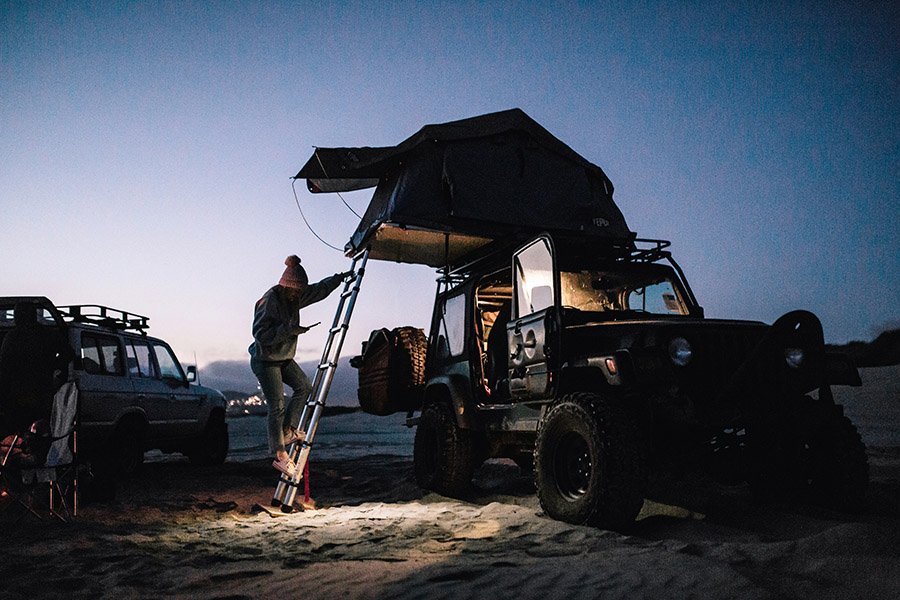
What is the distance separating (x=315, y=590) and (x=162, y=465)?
8796 mm

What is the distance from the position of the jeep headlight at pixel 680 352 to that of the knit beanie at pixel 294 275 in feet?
12.4

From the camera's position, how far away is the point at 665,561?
3.39 metres

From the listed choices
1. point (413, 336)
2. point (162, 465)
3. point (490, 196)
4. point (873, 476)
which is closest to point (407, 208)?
point (490, 196)

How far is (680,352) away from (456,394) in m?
2.68

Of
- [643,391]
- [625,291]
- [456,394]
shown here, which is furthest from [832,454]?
[456,394]

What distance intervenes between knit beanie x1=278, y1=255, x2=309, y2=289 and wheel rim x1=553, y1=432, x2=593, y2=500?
321 cm

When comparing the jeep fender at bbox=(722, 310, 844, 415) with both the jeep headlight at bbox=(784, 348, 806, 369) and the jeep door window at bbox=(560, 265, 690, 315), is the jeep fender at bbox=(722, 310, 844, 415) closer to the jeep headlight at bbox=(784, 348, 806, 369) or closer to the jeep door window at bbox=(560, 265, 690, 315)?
the jeep headlight at bbox=(784, 348, 806, 369)

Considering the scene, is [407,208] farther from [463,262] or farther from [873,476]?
[873,476]

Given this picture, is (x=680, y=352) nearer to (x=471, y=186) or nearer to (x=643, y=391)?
(x=643, y=391)

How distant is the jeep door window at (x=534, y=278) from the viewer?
5.70m

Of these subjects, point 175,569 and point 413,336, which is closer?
point 175,569

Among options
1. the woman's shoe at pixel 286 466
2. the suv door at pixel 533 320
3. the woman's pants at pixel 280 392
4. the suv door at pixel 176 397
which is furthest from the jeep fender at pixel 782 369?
the suv door at pixel 176 397

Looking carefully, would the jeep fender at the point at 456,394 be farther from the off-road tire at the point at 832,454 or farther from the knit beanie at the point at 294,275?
the off-road tire at the point at 832,454

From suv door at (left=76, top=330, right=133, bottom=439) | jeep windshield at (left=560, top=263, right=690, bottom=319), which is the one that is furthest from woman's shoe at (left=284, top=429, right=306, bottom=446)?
jeep windshield at (left=560, top=263, right=690, bottom=319)
